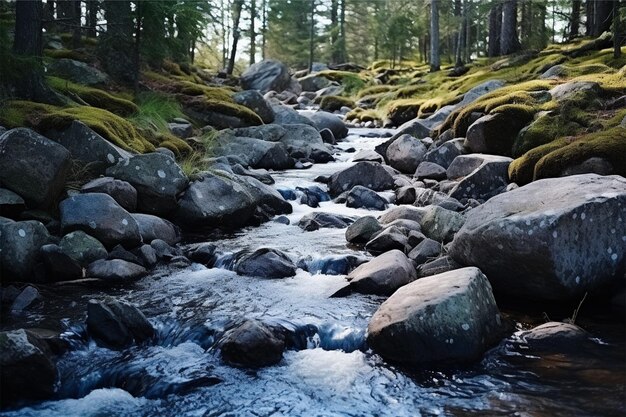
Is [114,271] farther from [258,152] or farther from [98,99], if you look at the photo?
[258,152]

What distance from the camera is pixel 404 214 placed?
9547 millimetres

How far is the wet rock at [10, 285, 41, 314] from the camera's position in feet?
20.7

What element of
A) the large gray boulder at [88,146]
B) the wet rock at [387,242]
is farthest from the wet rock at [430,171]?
the large gray boulder at [88,146]

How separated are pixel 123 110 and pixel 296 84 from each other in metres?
25.3

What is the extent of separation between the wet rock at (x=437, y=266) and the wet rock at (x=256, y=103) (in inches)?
565

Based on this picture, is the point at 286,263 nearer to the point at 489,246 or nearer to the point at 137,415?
the point at 489,246

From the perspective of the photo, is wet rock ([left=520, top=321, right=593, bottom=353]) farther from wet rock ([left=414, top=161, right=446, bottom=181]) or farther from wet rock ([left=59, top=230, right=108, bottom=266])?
wet rock ([left=414, top=161, right=446, bottom=181])

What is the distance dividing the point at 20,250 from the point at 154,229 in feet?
7.05

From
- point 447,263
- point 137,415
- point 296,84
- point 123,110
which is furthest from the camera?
point 296,84

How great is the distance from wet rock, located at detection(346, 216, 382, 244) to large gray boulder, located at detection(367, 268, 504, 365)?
337 centimetres

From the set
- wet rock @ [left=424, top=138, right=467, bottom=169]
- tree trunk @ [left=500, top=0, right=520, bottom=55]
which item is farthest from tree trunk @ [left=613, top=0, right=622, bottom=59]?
tree trunk @ [left=500, top=0, right=520, bottom=55]

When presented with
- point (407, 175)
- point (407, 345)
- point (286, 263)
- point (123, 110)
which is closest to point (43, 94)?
point (123, 110)

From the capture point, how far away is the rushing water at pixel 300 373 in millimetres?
4562

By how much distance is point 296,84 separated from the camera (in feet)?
127
